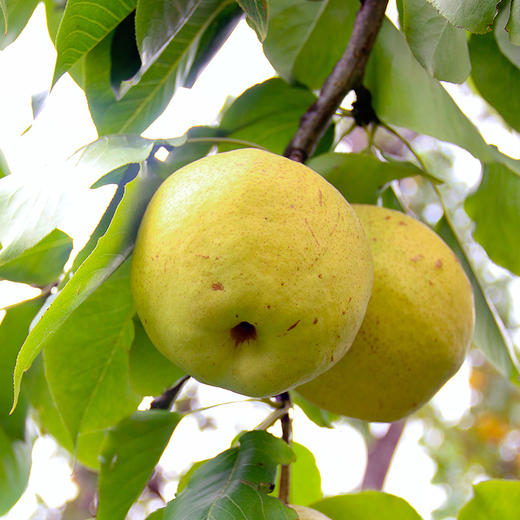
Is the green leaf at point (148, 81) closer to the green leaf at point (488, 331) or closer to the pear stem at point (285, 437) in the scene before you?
the pear stem at point (285, 437)

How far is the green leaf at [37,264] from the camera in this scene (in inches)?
41.1

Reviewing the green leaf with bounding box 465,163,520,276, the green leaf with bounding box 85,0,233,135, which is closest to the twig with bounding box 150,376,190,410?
the green leaf with bounding box 85,0,233,135

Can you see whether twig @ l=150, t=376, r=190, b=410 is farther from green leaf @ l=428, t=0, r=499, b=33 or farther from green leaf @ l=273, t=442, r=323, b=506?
green leaf @ l=428, t=0, r=499, b=33

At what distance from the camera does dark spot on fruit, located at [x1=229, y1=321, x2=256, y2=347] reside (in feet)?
2.50

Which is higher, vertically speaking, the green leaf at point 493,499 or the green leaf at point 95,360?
the green leaf at point 95,360

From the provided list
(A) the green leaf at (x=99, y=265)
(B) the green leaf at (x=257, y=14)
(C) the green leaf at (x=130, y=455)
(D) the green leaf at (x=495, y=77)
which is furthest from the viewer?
(D) the green leaf at (x=495, y=77)

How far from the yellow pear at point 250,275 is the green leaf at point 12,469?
647 millimetres

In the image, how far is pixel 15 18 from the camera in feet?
3.67

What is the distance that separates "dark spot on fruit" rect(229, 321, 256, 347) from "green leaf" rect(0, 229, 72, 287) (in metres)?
0.40

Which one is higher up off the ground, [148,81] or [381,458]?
[148,81]

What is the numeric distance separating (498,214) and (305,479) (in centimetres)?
74

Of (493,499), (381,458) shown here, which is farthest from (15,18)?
(381,458)

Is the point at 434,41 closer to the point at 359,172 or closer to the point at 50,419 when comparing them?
the point at 359,172

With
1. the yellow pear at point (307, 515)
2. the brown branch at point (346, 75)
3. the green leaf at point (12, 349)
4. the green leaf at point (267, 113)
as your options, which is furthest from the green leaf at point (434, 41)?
the green leaf at point (12, 349)
